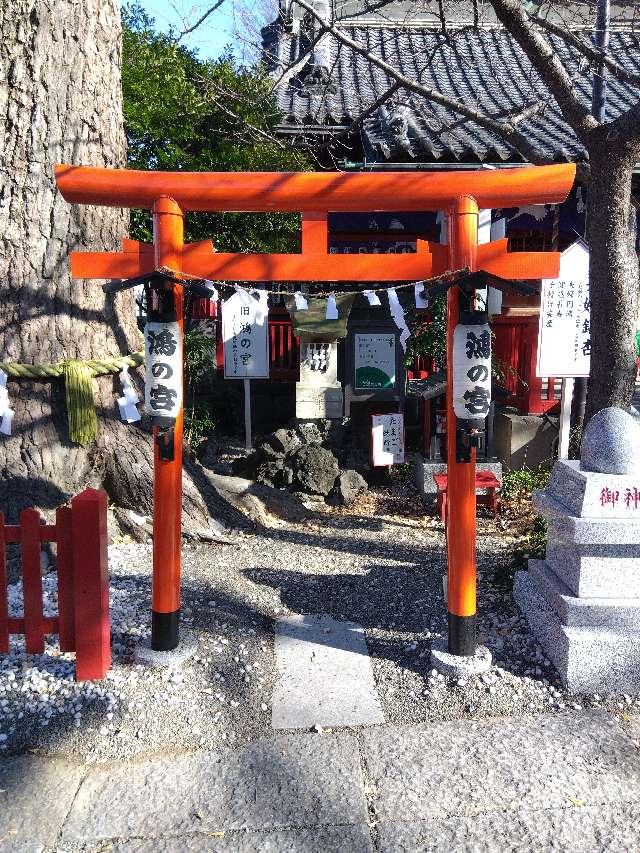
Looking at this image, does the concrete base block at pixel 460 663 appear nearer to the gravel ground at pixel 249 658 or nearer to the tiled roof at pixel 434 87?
the gravel ground at pixel 249 658

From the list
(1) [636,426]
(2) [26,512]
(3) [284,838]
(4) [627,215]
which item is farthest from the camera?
(4) [627,215]

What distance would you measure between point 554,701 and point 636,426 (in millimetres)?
1500

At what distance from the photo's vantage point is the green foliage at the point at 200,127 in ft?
27.2

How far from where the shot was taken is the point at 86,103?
4.80 meters

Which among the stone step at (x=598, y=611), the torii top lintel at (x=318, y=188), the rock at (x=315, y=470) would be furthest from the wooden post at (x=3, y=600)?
the rock at (x=315, y=470)

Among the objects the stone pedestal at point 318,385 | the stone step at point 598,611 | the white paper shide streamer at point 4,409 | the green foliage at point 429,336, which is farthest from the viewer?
the stone pedestal at point 318,385

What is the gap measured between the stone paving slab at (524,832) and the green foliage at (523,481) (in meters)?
4.69

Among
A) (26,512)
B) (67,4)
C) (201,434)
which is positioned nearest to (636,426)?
(26,512)

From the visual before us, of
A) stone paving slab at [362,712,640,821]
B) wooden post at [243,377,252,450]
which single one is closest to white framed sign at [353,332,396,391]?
wooden post at [243,377,252,450]

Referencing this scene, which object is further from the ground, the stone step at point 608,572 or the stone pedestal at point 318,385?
the stone pedestal at point 318,385

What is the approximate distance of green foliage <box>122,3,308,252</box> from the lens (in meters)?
8.30

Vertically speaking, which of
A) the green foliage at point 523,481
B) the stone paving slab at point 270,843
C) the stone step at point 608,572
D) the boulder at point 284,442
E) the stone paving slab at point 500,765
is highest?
the boulder at point 284,442

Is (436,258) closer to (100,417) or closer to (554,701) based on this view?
(554,701)

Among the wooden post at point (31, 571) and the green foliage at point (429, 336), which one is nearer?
the wooden post at point (31, 571)
